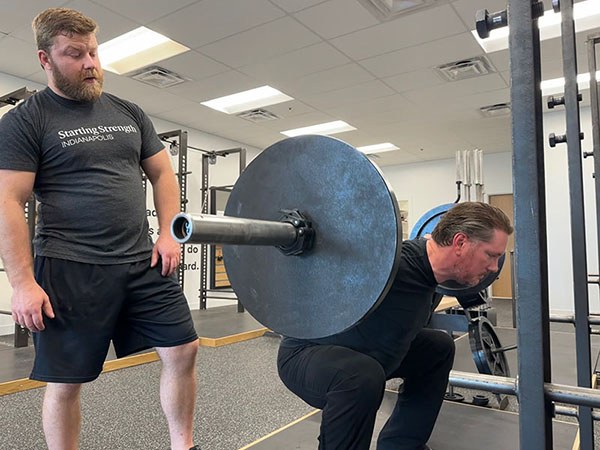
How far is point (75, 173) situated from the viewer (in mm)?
1415

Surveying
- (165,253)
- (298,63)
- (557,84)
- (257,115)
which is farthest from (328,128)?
(165,253)

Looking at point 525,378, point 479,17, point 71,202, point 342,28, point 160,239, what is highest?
point 342,28

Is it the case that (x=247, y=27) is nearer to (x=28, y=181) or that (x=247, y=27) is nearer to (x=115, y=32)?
(x=115, y=32)

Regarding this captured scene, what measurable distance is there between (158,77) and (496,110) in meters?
4.05

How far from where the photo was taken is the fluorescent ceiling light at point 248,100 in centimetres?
533

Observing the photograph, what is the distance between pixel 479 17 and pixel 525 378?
0.59m

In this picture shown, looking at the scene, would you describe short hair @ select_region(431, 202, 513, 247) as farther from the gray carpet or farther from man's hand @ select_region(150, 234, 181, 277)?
the gray carpet

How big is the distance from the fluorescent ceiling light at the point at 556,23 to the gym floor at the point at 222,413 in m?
2.61

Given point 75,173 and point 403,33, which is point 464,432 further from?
point 403,33

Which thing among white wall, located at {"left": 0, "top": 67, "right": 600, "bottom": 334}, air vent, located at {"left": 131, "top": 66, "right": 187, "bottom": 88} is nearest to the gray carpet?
white wall, located at {"left": 0, "top": 67, "right": 600, "bottom": 334}

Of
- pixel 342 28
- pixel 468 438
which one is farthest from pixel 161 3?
pixel 468 438

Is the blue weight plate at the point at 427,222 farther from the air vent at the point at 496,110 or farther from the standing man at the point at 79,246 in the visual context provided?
the air vent at the point at 496,110

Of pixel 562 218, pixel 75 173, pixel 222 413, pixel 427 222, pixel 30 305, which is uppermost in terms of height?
pixel 562 218

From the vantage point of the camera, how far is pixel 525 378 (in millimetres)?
656
